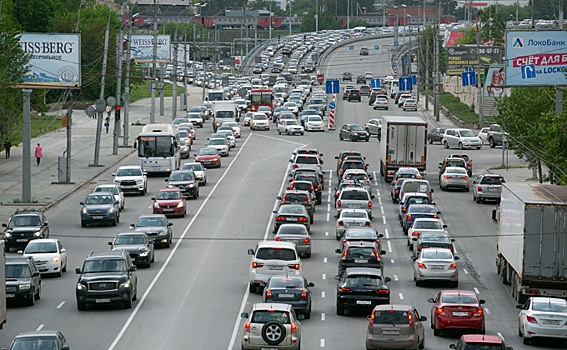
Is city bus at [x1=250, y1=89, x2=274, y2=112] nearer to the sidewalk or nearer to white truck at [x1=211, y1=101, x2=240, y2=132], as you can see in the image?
the sidewalk

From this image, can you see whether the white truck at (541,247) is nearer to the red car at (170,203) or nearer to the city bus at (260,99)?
the red car at (170,203)

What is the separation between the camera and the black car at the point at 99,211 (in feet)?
128

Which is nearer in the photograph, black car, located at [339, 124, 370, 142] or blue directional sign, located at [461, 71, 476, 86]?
black car, located at [339, 124, 370, 142]

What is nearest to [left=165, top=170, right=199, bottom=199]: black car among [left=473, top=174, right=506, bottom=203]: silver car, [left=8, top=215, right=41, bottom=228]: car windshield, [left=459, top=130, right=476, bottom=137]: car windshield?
[left=8, top=215, right=41, bottom=228]: car windshield

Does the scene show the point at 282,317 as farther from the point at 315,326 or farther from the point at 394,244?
the point at 394,244

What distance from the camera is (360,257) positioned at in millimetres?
29547

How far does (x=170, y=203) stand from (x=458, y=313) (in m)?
21.2

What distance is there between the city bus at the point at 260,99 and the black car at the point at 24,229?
187ft

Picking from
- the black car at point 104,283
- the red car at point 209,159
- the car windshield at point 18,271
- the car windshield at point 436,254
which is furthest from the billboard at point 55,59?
the car windshield at point 436,254

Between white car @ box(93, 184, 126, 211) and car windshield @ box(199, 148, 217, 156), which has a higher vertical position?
car windshield @ box(199, 148, 217, 156)

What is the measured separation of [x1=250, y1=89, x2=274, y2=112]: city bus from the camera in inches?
3580

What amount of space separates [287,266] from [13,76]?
28563mm

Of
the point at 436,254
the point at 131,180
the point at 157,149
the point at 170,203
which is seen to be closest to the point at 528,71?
the point at 436,254

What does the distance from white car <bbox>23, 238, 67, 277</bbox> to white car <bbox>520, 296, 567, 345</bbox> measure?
15.8 m
